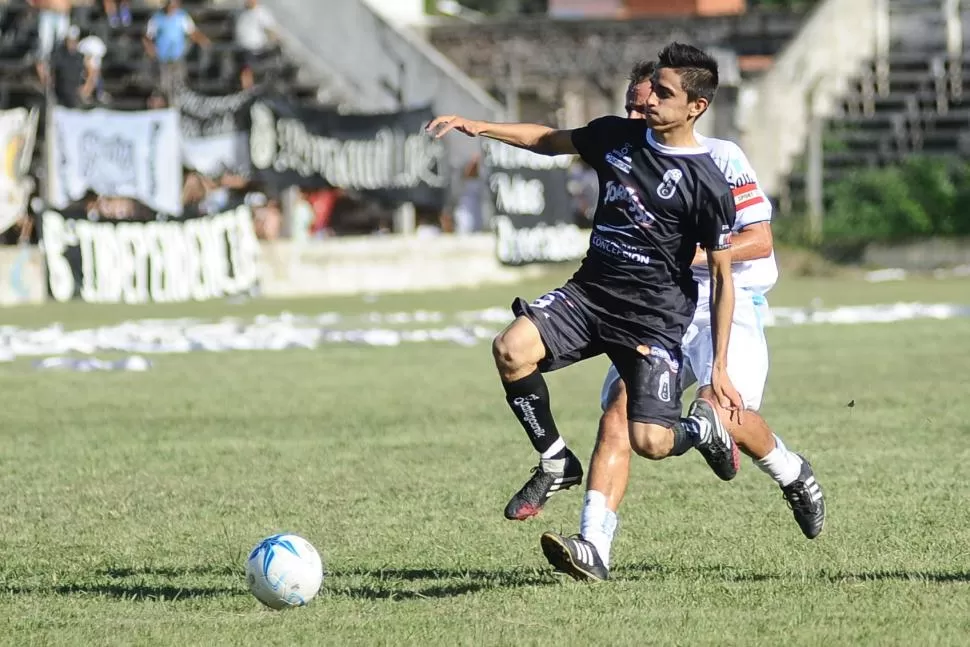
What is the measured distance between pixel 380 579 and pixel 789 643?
6.11 feet

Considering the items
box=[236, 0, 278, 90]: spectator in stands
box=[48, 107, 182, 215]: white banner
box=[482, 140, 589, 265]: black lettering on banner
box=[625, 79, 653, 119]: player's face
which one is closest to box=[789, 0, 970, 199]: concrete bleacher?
box=[482, 140, 589, 265]: black lettering on banner

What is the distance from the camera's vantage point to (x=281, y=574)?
6453mm

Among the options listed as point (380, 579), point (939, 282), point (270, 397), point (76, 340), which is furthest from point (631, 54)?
point (380, 579)

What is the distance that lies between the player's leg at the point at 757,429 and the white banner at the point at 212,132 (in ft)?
63.0

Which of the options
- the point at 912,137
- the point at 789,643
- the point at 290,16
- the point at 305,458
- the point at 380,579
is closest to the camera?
the point at 789,643

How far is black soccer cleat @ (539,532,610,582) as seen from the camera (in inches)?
265

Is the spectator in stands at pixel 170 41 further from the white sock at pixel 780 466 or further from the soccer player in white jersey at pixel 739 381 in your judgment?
the white sock at pixel 780 466

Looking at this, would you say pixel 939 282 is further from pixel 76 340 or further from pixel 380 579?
pixel 380 579

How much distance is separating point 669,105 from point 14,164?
60.8 ft

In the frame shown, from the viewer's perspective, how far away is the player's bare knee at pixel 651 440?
7.13 metres

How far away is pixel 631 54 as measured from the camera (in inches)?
1609

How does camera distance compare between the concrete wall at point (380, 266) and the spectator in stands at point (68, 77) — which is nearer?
the spectator in stands at point (68, 77)

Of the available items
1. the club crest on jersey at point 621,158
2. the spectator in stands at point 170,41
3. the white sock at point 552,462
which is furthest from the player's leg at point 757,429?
the spectator in stands at point 170,41

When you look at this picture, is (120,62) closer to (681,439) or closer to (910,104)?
(910,104)
